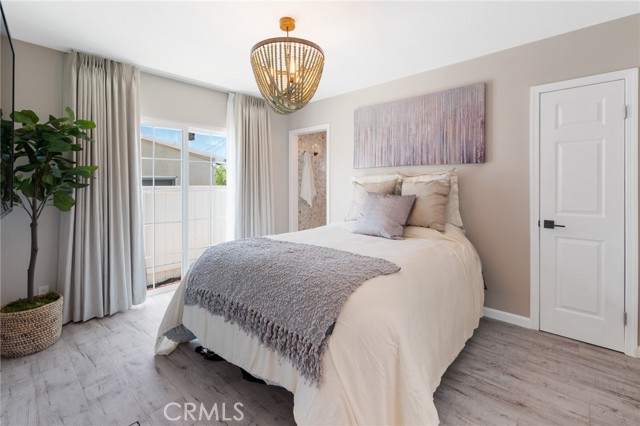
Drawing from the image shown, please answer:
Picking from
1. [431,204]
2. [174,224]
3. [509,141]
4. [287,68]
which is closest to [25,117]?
[174,224]

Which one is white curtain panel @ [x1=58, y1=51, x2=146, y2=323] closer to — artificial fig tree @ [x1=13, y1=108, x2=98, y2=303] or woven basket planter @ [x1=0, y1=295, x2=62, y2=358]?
artificial fig tree @ [x1=13, y1=108, x2=98, y2=303]

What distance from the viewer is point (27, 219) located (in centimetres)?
263

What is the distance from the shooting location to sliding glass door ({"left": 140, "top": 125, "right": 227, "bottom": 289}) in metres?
Result: 3.48

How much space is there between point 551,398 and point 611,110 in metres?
2.06

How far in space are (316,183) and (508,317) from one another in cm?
333

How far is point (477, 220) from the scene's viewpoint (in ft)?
9.61

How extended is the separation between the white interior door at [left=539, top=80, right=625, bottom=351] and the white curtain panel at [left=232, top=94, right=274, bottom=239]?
3079 millimetres

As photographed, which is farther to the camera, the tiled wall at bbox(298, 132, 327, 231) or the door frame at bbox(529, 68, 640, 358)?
the tiled wall at bbox(298, 132, 327, 231)

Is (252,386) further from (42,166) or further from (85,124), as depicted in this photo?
(85,124)

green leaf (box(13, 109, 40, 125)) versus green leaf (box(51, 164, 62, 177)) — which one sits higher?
green leaf (box(13, 109, 40, 125))

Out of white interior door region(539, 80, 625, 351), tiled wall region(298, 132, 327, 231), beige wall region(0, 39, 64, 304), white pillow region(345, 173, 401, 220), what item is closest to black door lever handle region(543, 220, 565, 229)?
white interior door region(539, 80, 625, 351)

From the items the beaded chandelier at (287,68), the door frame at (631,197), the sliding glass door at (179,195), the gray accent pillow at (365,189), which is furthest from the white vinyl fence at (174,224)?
the door frame at (631,197)

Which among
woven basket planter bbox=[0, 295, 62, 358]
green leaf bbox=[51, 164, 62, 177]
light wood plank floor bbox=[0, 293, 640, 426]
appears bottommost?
light wood plank floor bbox=[0, 293, 640, 426]

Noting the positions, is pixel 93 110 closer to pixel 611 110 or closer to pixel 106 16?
pixel 106 16
